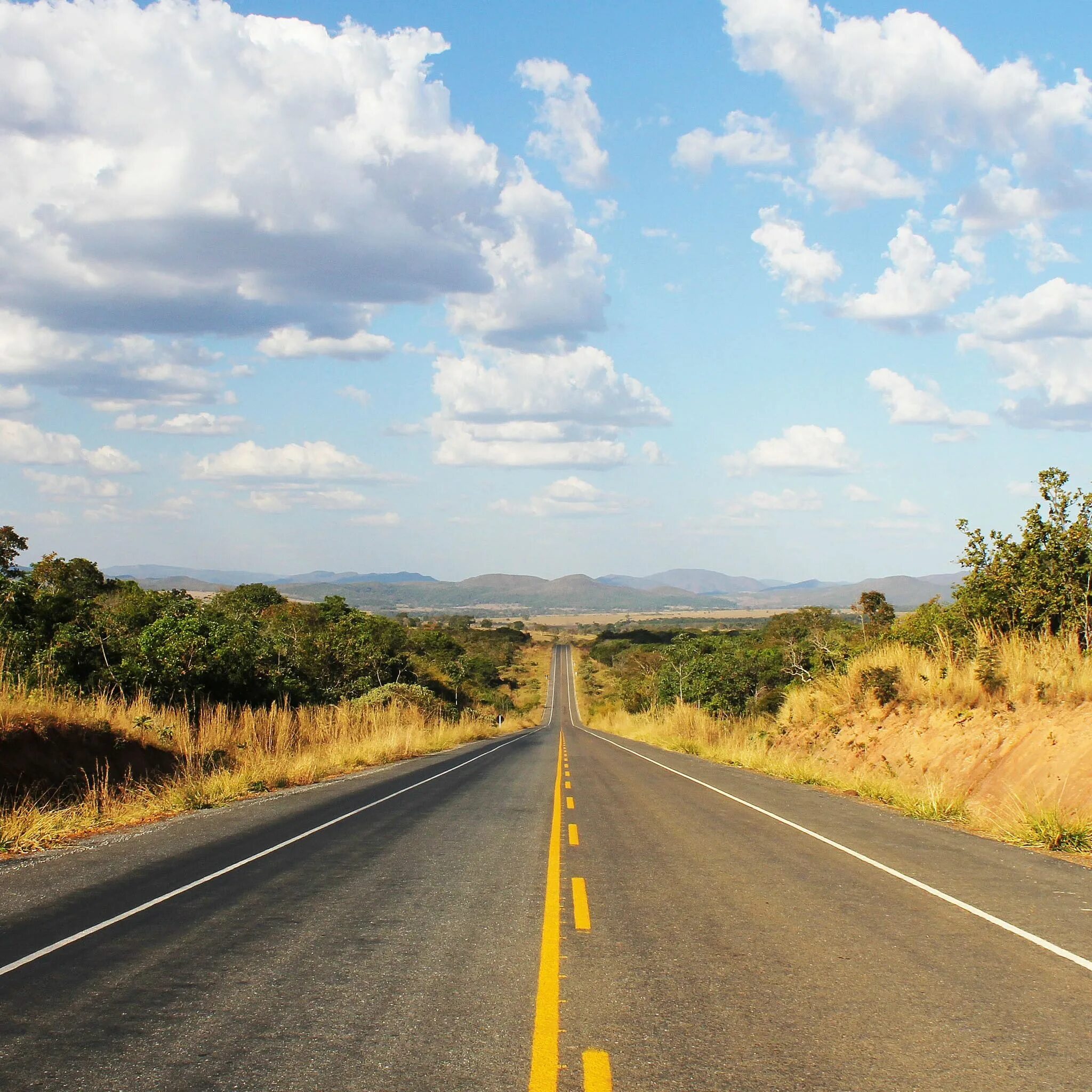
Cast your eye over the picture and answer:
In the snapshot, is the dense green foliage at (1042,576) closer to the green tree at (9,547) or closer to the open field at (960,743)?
the open field at (960,743)

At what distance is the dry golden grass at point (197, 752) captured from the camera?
1329 centimetres

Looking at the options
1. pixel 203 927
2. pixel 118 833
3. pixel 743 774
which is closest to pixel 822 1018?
pixel 203 927

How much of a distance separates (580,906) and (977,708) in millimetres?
14234

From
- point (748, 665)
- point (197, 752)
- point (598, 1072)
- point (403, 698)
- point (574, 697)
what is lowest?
point (574, 697)

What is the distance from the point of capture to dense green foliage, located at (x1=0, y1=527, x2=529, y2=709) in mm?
21891

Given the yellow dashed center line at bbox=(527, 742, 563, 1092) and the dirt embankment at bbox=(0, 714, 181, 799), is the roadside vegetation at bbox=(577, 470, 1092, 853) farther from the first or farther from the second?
the dirt embankment at bbox=(0, 714, 181, 799)

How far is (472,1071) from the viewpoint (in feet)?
14.7

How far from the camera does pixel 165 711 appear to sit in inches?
846

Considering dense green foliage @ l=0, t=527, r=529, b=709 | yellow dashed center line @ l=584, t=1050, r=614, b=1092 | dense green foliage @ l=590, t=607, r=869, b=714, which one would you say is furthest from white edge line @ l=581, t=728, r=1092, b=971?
dense green foliage @ l=590, t=607, r=869, b=714

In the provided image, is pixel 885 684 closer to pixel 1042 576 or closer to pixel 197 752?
pixel 1042 576

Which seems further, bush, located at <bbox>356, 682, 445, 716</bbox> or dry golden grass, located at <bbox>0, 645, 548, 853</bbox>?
bush, located at <bbox>356, 682, 445, 716</bbox>

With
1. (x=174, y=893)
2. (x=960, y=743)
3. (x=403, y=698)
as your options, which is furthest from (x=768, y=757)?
(x=403, y=698)

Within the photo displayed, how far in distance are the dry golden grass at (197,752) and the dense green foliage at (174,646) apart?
1357mm

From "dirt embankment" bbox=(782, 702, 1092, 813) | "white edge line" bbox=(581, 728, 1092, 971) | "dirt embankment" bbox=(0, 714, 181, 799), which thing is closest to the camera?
"white edge line" bbox=(581, 728, 1092, 971)
